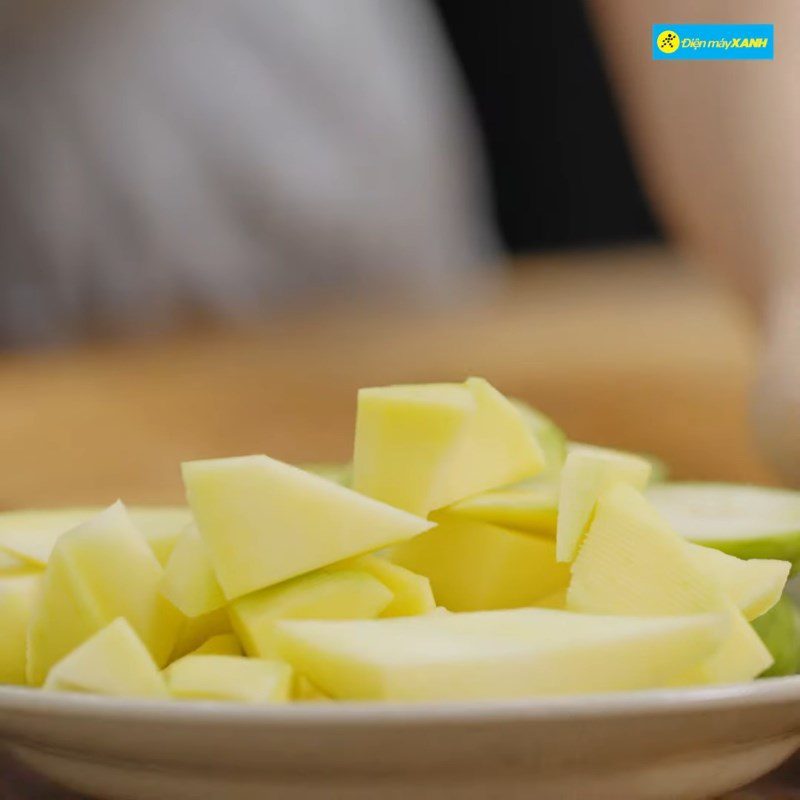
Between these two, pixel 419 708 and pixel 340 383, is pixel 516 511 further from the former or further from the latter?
pixel 340 383

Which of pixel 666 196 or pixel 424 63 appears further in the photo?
pixel 424 63

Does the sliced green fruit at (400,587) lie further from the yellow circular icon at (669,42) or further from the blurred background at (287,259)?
the yellow circular icon at (669,42)

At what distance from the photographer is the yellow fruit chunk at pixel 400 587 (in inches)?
18.3

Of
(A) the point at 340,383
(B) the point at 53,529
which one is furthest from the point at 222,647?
(A) the point at 340,383

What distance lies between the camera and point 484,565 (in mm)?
500

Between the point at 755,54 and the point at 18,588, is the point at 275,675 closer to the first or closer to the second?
the point at 18,588

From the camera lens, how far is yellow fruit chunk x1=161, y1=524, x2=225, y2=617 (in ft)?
1.51

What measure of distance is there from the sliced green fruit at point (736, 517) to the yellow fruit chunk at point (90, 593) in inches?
8.5

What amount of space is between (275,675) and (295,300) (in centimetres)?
136

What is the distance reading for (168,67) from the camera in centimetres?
162

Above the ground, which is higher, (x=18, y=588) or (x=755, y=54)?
(x=755, y=54)

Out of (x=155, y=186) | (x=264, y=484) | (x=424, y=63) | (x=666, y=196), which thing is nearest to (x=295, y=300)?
(x=155, y=186)

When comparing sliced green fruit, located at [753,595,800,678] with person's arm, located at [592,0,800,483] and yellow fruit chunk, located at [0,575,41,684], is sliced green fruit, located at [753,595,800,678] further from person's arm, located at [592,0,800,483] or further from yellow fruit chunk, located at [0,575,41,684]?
person's arm, located at [592,0,800,483]

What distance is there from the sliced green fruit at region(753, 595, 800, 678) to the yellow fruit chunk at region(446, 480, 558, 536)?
87 millimetres
